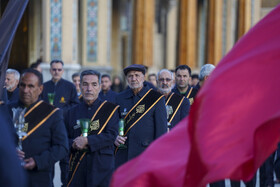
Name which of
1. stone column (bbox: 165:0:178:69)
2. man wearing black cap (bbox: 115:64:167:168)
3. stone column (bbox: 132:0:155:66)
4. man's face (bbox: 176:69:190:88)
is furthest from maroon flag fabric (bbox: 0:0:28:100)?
stone column (bbox: 165:0:178:69)

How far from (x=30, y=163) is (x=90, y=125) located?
1606 millimetres

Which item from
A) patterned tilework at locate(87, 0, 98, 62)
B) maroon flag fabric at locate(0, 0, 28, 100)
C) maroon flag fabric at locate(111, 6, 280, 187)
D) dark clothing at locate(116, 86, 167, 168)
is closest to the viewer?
maroon flag fabric at locate(111, 6, 280, 187)

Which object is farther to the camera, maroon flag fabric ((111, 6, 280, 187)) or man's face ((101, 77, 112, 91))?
man's face ((101, 77, 112, 91))

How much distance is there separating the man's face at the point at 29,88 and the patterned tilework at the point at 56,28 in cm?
1266

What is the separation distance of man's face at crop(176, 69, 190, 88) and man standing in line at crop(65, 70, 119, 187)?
2.66m

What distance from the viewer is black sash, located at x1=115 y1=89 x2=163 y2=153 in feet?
28.0

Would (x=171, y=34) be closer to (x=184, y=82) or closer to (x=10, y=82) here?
(x=10, y=82)

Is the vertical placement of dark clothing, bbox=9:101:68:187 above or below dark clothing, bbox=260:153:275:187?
above

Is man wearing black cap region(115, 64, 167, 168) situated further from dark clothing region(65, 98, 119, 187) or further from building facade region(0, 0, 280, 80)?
building facade region(0, 0, 280, 80)

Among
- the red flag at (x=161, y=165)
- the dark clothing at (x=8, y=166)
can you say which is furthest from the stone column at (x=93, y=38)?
the dark clothing at (x=8, y=166)

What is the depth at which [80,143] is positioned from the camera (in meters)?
7.24

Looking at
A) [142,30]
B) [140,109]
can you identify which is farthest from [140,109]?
[142,30]

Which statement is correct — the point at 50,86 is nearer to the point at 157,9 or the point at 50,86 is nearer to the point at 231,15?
the point at 231,15

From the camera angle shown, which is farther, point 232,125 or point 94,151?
point 94,151
